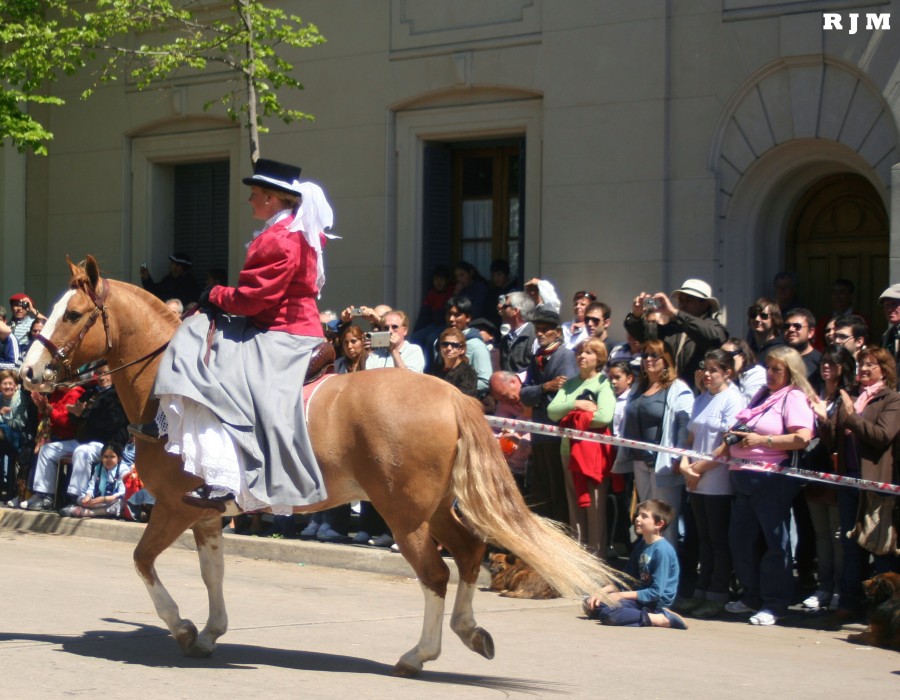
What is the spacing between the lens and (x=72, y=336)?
7.98 meters

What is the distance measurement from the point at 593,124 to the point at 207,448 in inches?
337

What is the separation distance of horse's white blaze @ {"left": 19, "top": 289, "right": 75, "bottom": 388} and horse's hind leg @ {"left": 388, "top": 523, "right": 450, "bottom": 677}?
2282 mm

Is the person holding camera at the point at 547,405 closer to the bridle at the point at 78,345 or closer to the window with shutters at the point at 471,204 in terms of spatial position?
the window with shutters at the point at 471,204

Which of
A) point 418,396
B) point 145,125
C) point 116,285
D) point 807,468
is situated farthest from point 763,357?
point 145,125

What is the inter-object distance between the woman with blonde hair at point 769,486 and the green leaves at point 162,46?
274 inches

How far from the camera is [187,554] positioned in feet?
42.8

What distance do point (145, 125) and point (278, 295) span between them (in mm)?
12238

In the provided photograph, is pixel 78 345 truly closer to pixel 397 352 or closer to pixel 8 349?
pixel 397 352

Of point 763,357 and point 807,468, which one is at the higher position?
point 763,357

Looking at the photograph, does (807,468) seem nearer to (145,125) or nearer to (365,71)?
(365,71)

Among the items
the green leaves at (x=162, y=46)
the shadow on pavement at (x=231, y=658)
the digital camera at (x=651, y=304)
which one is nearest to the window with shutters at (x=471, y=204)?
the green leaves at (x=162, y=46)

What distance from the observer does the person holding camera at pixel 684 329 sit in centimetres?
1131

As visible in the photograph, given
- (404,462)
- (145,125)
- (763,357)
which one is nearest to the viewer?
(404,462)

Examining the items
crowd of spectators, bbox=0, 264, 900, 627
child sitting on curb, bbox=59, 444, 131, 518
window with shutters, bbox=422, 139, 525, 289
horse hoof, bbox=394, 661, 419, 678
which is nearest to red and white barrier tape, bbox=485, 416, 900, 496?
crowd of spectators, bbox=0, 264, 900, 627
